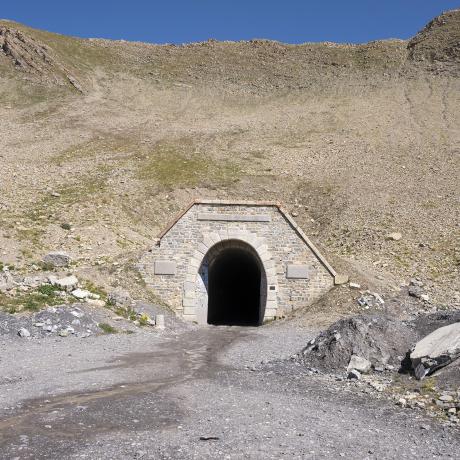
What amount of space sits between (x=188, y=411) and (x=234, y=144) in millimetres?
39848

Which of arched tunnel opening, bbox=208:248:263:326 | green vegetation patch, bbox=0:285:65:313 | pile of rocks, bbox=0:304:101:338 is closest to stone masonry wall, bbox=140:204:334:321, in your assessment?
arched tunnel opening, bbox=208:248:263:326

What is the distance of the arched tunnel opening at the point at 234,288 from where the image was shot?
26141 mm

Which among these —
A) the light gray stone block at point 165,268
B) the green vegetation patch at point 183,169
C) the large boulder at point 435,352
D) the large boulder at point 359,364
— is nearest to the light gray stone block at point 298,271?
the light gray stone block at point 165,268

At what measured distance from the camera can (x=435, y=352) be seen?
11.8 m

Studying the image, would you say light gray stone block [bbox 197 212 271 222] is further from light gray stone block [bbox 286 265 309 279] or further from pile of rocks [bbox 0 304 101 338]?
pile of rocks [bbox 0 304 101 338]

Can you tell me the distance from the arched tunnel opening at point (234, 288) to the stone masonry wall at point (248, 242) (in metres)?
1.73

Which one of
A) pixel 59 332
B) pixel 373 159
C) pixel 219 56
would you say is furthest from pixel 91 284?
pixel 219 56

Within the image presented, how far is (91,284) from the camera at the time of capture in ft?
68.7

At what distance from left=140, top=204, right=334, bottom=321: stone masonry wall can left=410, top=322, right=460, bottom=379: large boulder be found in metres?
9.87

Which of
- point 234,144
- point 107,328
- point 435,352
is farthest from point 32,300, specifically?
point 234,144

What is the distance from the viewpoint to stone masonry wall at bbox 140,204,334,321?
2261 centimetres

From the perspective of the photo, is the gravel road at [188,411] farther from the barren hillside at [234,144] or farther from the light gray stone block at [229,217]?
the barren hillside at [234,144]

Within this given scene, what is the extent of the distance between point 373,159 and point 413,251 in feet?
52.3

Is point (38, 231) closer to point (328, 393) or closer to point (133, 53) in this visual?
point (328, 393)
